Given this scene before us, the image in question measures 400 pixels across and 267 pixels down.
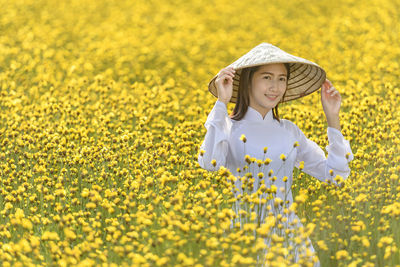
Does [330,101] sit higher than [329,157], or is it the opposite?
[330,101]

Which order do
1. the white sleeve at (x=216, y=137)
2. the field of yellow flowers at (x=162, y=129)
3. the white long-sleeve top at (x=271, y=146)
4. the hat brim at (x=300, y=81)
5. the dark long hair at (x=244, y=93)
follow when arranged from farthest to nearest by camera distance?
the hat brim at (x=300, y=81), the dark long hair at (x=244, y=93), the white long-sleeve top at (x=271, y=146), the white sleeve at (x=216, y=137), the field of yellow flowers at (x=162, y=129)

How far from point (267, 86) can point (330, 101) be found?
452 mm

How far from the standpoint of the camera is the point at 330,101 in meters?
4.36

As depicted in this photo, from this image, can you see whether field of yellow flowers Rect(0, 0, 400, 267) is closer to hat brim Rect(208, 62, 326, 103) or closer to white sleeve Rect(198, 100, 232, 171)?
white sleeve Rect(198, 100, 232, 171)

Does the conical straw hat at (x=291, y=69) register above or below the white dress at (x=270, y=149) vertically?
above

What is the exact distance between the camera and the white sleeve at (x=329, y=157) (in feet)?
14.0

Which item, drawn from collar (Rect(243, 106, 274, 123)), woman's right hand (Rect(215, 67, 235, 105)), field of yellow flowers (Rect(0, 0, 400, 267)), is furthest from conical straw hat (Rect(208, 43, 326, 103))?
field of yellow flowers (Rect(0, 0, 400, 267))

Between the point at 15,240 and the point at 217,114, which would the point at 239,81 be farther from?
the point at 15,240

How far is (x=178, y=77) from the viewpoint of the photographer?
10.4m

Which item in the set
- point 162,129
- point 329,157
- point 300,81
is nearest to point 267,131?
point 329,157

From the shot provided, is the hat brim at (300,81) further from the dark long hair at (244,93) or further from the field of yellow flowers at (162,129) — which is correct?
the field of yellow flowers at (162,129)

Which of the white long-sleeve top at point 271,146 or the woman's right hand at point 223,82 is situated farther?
the white long-sleeve top at point 271,146

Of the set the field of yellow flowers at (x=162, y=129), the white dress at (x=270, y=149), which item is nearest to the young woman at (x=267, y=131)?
the white dress at (x=270, y=149)

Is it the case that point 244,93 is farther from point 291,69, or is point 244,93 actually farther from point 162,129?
point 162,129
